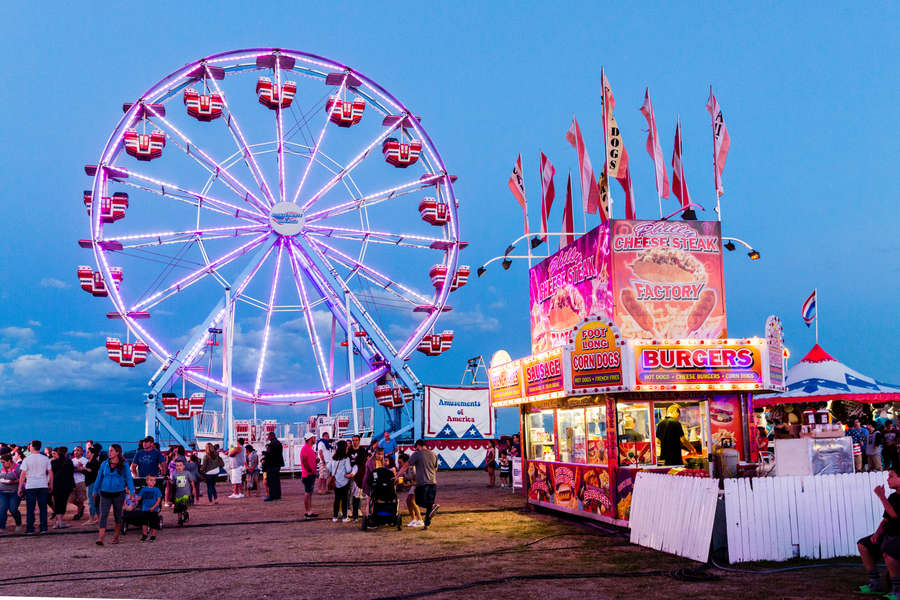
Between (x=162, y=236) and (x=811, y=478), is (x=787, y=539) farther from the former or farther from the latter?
(x=162, y=236)

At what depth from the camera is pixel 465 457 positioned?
37.1 meters

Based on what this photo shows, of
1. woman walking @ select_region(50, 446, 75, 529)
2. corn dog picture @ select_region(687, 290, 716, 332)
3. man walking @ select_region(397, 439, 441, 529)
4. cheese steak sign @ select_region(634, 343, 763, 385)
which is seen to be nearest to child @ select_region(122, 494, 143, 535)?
woman walking @ select_region(50, 446, 75, 529)

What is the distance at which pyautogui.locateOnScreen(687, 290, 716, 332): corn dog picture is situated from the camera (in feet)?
48.9

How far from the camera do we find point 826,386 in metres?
25.9

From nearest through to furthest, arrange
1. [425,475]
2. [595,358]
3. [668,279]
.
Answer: [595,358]
[425,475]
[668,279]

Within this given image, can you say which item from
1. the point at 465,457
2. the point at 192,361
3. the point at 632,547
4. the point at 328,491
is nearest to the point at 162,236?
the point at 192,361

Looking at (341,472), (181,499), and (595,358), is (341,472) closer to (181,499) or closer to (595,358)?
(181,499)

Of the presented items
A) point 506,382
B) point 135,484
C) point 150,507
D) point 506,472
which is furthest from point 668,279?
point 506,472

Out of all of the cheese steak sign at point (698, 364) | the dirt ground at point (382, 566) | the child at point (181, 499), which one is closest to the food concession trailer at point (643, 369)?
the cheese steak sign at point (698, 364)

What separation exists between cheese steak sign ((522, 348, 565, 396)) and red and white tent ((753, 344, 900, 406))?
11980 millimetres

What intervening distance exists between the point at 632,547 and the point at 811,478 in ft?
8.67

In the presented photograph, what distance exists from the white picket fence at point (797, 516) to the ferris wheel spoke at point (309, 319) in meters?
23.0

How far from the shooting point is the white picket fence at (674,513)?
10116mm

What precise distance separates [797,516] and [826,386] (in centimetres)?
1742
